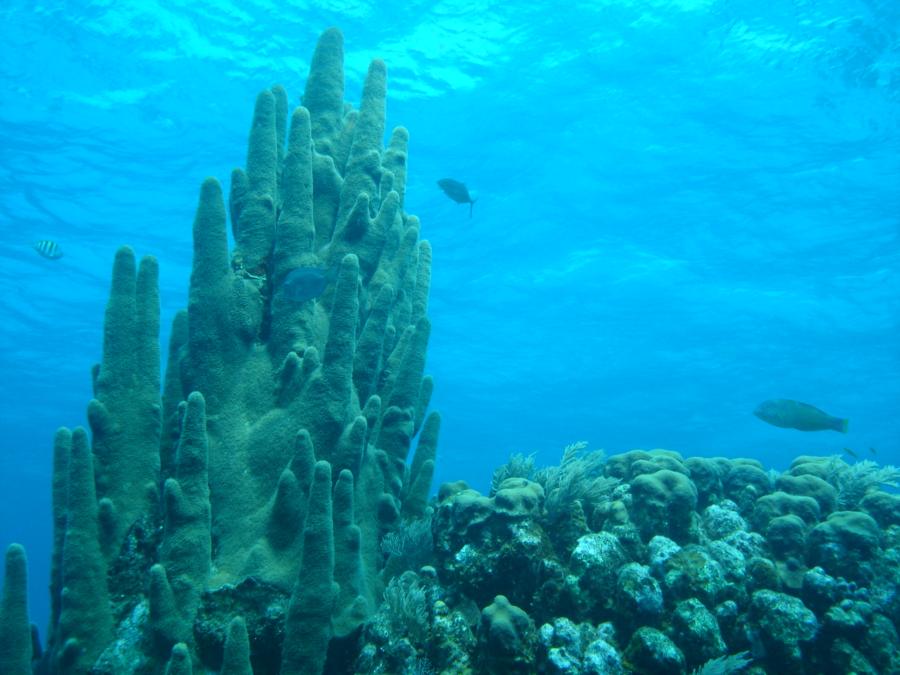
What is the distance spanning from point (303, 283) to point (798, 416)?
6.90 metres

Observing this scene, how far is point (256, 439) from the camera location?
13.4 feet

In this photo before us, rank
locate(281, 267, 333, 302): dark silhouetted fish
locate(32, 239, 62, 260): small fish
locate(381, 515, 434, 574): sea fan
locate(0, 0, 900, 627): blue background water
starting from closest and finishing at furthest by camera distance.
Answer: locate(281, 267, 333, 302): dark silhouetted fish → locate(381, 515, 434, 574): sea fan → locate(32, 239, 62, 260): small fish → locate(0, 0, 900, 627): blue background water

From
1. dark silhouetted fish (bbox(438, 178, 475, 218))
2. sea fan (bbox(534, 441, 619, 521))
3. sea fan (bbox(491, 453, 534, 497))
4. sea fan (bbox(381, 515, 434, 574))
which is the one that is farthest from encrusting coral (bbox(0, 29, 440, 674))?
dark silhouetted fish (bbox(438, 178, 475, 218))

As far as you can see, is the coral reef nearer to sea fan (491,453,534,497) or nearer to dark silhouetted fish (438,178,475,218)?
sea fan (491,453,534,497)

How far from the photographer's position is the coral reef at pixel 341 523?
339 cm

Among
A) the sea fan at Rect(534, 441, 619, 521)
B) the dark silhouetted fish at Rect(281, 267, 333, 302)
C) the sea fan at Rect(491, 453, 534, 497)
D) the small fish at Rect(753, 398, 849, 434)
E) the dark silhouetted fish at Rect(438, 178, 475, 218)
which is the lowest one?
the sea fan at Rect(534, 441, 619, 521)

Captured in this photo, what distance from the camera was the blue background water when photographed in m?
13.0

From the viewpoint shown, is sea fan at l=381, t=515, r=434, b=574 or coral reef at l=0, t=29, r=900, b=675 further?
sea fan at l=381, t=515, r=434, b=574

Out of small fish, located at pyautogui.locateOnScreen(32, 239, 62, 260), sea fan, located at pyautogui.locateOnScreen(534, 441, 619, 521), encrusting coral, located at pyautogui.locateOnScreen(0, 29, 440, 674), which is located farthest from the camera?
small fish, located at pyautogui.locateOnScreen(32, 239, 62, 260)

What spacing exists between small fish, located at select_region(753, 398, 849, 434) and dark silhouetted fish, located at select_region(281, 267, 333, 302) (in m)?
6.18

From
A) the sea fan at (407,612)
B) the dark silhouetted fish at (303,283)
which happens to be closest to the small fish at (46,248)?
the dark silhouetted fish at (303,283)

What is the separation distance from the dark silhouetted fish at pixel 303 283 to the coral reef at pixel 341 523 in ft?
0.13

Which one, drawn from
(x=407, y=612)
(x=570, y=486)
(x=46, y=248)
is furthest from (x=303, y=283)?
(x=46, y=248)

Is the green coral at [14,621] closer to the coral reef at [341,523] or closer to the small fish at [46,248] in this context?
the coral reef at [341,523]
